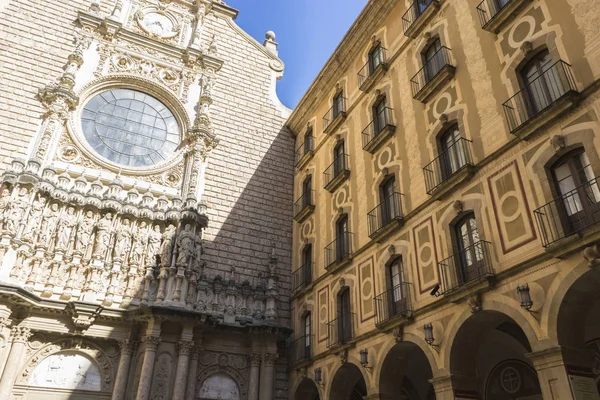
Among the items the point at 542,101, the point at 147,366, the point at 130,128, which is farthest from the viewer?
the point at 130,128

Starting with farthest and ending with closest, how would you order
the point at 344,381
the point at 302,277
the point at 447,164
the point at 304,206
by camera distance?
the point at 304,206 < the point at 302,277 < the point at 344,381 < the point at 447,164

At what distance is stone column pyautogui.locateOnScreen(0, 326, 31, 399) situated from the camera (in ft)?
46.5

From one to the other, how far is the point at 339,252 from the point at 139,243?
6.95m

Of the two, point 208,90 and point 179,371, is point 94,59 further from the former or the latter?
point 179,371

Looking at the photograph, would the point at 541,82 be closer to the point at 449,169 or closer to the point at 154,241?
the point at 449,169

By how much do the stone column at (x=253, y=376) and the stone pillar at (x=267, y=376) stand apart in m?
0.18

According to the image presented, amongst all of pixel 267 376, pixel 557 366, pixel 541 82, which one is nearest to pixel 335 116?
pixel 267 376

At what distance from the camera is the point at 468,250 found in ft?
37.0

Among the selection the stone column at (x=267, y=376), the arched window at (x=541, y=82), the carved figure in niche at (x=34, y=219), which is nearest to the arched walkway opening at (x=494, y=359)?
the arched window at (x=541, y=82)

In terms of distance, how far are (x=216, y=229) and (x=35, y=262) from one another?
20.7 feet

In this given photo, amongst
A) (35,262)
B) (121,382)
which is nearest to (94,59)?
(35,262)

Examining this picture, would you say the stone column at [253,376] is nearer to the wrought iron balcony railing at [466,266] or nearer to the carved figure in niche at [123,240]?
the carved figure in niche at [123,240]

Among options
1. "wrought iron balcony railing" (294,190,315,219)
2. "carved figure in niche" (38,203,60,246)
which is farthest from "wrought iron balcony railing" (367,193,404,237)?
"carved figure in niche" (38,203,60,246)

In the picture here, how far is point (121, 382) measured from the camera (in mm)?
15531
